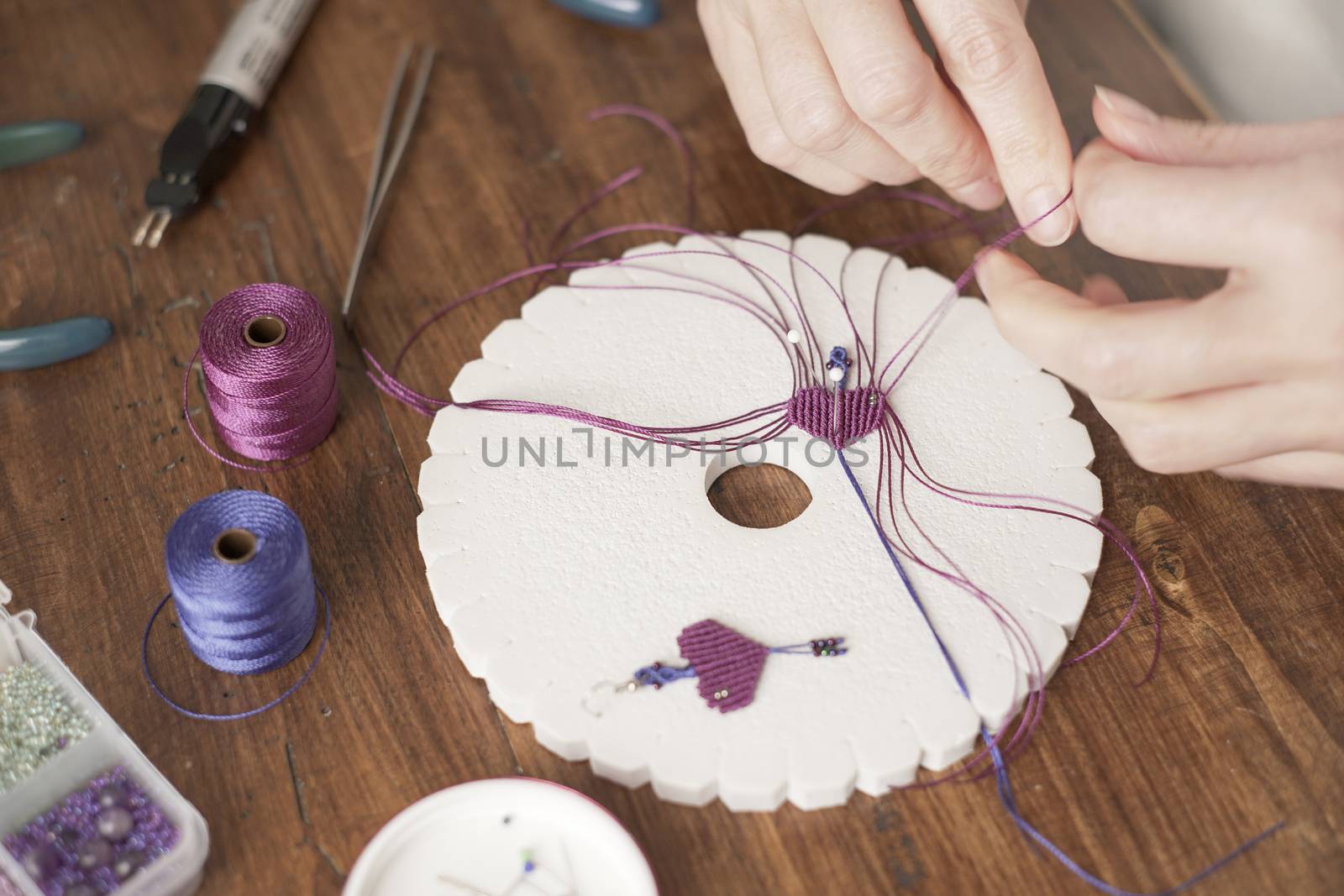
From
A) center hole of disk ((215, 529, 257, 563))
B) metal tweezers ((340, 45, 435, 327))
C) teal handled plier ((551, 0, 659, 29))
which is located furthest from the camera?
teal handled plier ((551, 0, 659, 29))

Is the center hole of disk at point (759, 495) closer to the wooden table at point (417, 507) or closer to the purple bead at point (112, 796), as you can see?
the wooden table at point (417, 507)

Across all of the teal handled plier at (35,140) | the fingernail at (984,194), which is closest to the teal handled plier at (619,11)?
the fingernail at (984,194)

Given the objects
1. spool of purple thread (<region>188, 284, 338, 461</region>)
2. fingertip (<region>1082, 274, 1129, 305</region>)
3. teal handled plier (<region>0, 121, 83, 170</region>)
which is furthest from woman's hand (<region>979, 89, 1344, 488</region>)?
teal handled plier (<region>0, 121, 83, 170</region>)

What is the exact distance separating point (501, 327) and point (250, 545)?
0.43 meters

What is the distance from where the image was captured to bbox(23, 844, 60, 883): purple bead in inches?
40.0

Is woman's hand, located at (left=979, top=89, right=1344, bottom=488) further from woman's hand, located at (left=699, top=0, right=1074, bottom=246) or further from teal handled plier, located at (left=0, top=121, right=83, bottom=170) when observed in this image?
teal handled plier, located at (left=0, top=121, right=83, bottom=170)

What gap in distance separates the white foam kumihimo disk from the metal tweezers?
207 mm

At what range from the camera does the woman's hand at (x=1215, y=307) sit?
3.26ft

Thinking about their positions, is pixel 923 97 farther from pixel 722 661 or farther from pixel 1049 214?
pixel 722 661

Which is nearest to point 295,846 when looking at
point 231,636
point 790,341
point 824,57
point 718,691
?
point 231,636

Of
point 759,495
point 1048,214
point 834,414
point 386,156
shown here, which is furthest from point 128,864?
point 1048,214

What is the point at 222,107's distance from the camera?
1590 mm

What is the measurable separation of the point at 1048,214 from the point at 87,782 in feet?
3.68

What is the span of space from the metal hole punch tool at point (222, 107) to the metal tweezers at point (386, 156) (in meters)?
0.17
